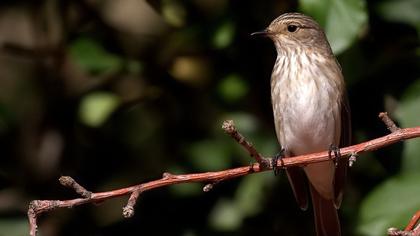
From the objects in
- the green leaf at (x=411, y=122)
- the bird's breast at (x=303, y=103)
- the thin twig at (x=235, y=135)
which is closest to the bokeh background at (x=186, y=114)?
the green leaf at (x=411, y=122)

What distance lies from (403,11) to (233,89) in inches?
33.5

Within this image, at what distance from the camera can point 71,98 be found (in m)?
4.88

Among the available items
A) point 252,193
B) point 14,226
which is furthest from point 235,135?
point 14,226

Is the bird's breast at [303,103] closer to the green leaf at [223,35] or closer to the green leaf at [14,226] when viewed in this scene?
the green leaf at [223,35]

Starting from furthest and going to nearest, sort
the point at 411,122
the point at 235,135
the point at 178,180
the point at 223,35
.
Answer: the point at 223,35 < the point at 411,122 < the point at 178,180 < the point at 235,135

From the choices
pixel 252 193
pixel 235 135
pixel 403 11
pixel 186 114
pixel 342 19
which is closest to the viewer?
pixel 235 135

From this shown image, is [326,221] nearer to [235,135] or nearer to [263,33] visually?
[263,33]

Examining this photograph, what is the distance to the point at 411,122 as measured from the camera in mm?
3879

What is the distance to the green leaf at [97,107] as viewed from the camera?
4527 mm

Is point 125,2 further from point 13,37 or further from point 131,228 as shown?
point 131,228

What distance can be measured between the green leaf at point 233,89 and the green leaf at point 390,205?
2.67ft

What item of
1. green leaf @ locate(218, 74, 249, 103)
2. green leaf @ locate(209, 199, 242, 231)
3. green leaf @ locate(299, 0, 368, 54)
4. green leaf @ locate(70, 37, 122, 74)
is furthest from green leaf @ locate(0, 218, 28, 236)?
green leaf @ locate(299, 0, 368, 54)

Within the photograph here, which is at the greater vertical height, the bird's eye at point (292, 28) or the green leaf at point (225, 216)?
the bird's eye at point (292, 28)

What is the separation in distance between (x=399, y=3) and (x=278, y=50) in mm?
744
